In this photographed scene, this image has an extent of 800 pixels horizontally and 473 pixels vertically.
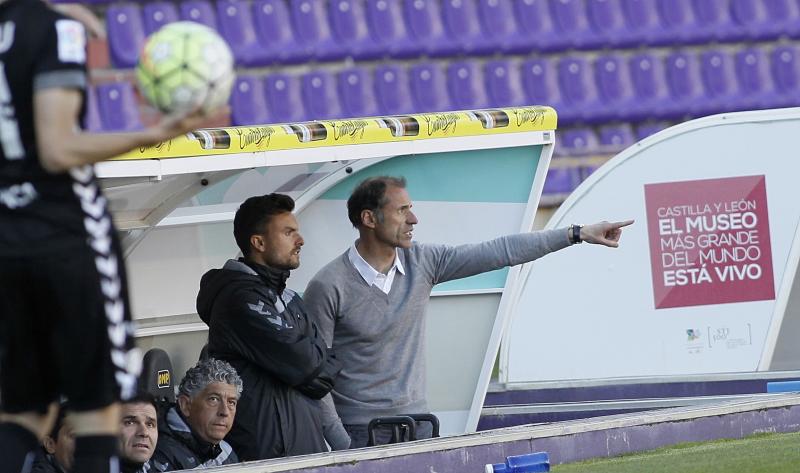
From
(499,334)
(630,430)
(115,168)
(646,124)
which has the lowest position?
(630,430)

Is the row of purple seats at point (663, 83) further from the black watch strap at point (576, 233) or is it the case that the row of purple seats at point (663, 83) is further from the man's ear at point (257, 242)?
the man's ear at point (257, 242)

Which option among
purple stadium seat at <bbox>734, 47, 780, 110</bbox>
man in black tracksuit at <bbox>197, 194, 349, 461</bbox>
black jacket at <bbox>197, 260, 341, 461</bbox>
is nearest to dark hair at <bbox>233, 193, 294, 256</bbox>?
man in black tracksuit at <bbox>197, 194, 349, 461</bbox>

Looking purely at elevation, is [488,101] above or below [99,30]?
above

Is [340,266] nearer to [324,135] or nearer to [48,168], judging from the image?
[324,135]

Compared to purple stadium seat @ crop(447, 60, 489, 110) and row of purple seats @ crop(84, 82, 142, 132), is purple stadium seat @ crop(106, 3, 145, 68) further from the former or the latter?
purple stadium seat @ crop(447, 60, 489, 110)

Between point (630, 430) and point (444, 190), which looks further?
point (444, 190)

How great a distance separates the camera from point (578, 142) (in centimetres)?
1686

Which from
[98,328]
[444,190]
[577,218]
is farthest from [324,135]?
[98,328]

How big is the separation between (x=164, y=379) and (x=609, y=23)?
11.2m

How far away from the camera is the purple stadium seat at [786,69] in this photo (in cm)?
1767

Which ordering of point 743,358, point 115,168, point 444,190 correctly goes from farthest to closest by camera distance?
point 743,358 < point 444,190 < point 115,168

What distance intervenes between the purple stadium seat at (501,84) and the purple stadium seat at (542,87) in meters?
0.13

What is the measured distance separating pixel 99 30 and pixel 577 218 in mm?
6385

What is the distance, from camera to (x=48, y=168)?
329cm
